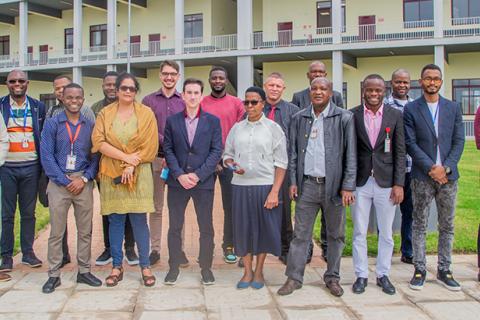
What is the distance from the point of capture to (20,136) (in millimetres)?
5625

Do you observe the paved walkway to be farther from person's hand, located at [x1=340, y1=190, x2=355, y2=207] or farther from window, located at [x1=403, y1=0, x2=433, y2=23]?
window, located at [x1=403, y1=0, x2=433, y2=23]

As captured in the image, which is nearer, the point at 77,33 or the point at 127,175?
the point at 127,175

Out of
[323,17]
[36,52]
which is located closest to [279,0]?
[323,17]

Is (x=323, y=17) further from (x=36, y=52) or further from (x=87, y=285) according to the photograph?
(x=87, y=285)

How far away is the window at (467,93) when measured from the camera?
2717cm

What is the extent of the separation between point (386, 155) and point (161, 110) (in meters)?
2.54

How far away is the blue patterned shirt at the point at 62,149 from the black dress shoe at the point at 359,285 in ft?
9.11

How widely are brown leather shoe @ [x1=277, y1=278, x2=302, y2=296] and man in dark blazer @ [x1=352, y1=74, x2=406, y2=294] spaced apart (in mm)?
540

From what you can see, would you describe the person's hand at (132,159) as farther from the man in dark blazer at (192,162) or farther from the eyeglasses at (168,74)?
the eyeglasses at (168,74)

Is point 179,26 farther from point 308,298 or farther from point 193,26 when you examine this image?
point 308,298

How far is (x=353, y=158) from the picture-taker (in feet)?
16.0

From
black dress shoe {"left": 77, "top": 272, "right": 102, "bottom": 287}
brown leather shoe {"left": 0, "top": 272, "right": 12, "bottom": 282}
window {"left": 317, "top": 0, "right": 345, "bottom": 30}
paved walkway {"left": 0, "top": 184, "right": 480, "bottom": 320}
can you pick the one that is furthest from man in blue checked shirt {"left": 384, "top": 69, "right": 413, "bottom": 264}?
window {"left": 317, "top": 0, "right": 345, "bottom": 30}

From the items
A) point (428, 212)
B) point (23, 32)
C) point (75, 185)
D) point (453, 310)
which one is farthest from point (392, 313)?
point (23, 32)

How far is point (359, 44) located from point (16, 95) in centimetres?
2272
